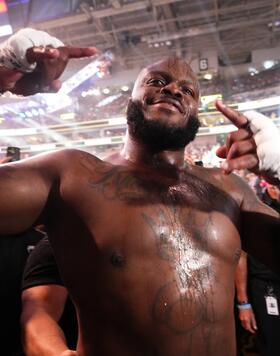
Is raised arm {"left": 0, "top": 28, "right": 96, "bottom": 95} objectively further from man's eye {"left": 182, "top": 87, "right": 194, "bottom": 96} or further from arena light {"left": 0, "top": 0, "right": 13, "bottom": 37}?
arena light {"left": 0, "top": 0, "right": 13, "bottom": 37}

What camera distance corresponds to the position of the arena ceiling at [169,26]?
8.79 metres

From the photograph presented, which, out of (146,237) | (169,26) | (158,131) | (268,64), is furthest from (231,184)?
(268,64)

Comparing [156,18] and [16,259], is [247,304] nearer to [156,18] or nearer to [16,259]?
[16,259]

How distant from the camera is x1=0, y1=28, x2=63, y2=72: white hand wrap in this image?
93 centimetres

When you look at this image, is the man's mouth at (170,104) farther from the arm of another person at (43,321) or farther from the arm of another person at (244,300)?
the arm of another person at (244,300)

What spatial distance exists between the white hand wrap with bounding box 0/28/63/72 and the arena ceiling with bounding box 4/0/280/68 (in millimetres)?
7072

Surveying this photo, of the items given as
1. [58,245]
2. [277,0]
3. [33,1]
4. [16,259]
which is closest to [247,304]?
[16,259]

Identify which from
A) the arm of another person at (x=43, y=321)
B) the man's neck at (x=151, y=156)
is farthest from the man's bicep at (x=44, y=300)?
the man's neck at (x=151, y=156)

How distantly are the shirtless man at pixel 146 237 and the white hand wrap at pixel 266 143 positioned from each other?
3cm

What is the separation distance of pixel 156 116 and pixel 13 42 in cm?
59

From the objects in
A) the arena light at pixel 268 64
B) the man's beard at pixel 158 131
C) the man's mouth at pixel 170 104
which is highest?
the arena light at pixel 268 64

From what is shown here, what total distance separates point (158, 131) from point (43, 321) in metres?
0.83

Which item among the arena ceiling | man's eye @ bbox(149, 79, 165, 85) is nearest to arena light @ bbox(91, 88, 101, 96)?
the arena ceiling

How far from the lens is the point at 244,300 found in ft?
7.69
